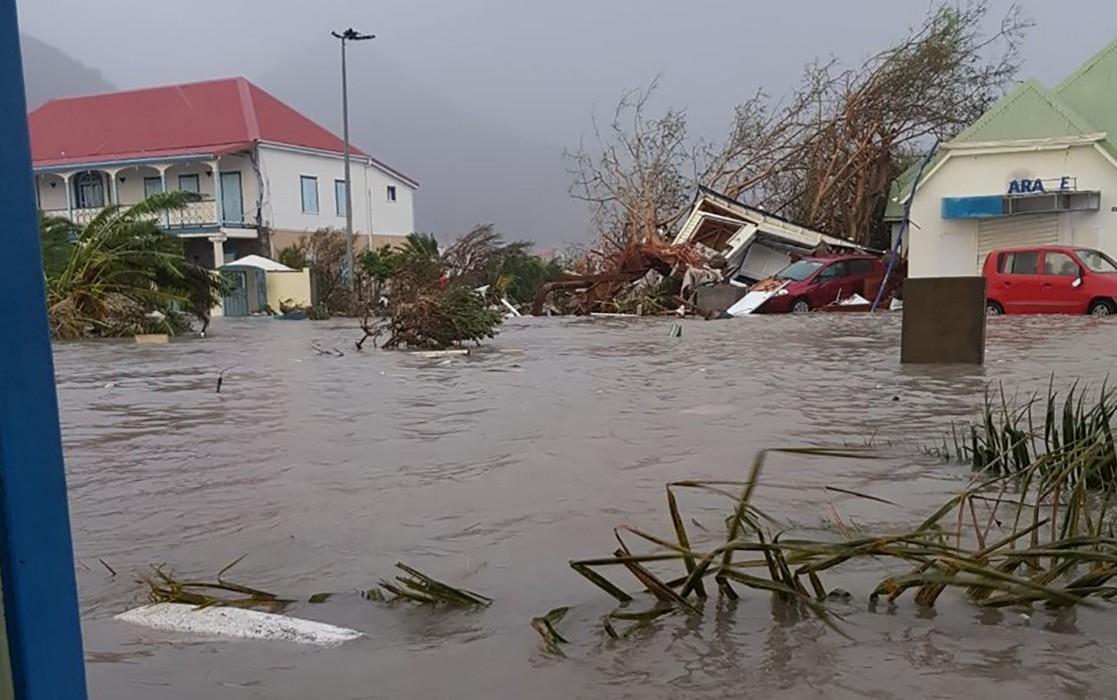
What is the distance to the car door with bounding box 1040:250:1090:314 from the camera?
59.2 ft

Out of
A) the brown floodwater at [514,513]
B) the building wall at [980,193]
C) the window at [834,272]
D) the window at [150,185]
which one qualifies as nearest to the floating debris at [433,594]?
the brown floodwater at [514,513]

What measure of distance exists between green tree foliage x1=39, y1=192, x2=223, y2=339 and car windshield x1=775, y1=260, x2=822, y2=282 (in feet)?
48.5

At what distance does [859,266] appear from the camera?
24250mm

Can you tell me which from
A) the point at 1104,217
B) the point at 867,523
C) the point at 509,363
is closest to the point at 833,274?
the point at 1104,217

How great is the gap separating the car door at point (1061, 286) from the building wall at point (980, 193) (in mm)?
5682

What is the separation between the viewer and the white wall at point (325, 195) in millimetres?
36625

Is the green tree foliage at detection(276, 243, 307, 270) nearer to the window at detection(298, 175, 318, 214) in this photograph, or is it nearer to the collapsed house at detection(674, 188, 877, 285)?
the window at detection(298, 175, 318, 214)

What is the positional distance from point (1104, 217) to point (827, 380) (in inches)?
748

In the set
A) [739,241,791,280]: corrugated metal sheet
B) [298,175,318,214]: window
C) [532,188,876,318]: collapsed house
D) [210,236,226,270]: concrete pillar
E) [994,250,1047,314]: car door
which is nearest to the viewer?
[994,250,1047,314]: car door

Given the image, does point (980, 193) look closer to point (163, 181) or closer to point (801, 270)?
point (801, 270)

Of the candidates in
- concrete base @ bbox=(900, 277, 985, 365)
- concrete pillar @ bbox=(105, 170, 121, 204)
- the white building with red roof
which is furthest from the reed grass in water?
concrete pillar @ bbox=(105, 170, 121, 204)

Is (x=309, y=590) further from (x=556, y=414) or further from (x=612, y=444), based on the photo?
(x=556, y=414)

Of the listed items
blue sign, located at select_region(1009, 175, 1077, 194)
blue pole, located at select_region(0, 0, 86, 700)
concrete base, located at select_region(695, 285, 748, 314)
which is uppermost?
blue sign, located at select_region(1009, 175, 1077, 194)

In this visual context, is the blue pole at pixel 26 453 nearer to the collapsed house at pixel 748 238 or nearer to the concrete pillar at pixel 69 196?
the collapsed house at pixel 748 238
